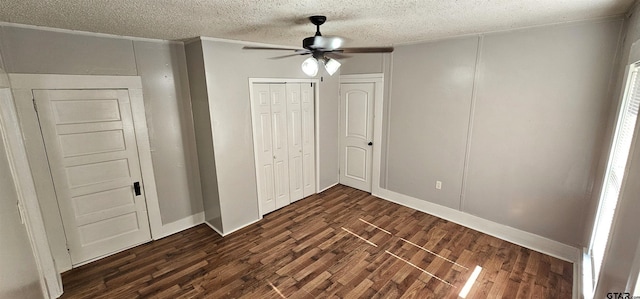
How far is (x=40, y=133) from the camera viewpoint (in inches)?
98.6

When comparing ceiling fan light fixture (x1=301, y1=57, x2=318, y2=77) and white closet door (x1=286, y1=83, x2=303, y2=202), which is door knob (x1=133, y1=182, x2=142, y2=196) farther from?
ceiling fan light fixture (x1=301, y1=57, x2=318, y2=77)

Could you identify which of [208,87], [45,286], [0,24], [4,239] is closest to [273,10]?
[208,87]

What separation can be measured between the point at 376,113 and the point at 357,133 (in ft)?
1.75

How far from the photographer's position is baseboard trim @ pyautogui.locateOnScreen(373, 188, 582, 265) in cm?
284

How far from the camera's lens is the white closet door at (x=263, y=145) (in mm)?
3582

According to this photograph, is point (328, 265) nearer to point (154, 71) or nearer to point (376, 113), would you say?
point (376, 113)

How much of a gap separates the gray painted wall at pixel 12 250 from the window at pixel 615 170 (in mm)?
3590

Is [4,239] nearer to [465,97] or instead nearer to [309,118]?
[309,118]

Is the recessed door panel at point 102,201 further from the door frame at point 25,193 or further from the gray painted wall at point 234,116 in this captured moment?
the gray painted wall at point 234,116

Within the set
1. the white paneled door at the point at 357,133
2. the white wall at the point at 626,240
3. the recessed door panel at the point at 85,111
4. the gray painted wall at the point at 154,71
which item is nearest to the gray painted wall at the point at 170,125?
the gray painted wall at the point at 154,71

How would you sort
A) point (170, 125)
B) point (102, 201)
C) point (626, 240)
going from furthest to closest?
point (170, 125), point (102, 201), point (626, 240)

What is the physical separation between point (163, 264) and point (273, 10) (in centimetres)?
282

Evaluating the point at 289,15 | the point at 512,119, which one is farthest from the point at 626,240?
the point at 289,15

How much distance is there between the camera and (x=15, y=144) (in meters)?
2.17
